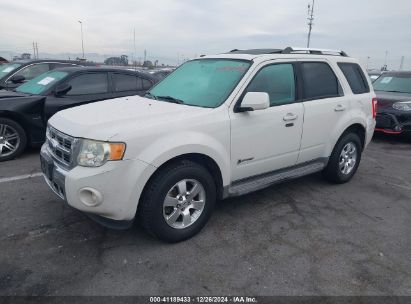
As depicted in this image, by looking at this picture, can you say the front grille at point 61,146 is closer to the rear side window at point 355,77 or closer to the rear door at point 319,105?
the rear door at point 319,105

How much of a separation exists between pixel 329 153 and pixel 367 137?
956mm

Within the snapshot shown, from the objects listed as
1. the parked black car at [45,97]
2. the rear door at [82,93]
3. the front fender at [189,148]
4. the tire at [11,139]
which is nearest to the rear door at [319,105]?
the front fender at [189,148]

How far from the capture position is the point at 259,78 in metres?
3.81

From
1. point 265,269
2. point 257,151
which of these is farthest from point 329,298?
point 257,151

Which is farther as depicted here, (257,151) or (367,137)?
(367,137)

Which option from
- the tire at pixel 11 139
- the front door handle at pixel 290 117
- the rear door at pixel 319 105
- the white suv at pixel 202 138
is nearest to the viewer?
the white suv at pixel 202 138

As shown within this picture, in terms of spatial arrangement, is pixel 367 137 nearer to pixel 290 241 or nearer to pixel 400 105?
pixel 290 241

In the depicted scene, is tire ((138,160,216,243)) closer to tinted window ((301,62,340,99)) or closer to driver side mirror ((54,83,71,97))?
tinted window ((301,62,340,99))

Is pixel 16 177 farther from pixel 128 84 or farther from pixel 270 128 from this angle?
pixel 270 128

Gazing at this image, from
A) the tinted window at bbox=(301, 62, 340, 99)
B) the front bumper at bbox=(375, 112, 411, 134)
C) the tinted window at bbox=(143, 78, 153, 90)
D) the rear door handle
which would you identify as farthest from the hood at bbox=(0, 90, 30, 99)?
the front bumper at bbox=(375, 112, 411, 134)

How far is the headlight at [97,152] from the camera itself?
285cm

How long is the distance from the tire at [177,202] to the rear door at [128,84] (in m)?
3.90

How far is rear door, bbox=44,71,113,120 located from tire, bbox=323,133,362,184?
4.12m

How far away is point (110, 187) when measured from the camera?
9.39 feet
